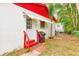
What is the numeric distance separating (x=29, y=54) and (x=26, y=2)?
2022mm

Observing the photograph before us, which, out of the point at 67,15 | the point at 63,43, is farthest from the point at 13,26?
the point at 63,43

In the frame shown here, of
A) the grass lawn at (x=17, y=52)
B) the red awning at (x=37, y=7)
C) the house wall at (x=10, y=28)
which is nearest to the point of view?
the house wall at (x=10, y=28)

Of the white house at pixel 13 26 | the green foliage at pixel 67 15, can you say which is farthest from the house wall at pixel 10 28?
the green foliage at pixel 67 15

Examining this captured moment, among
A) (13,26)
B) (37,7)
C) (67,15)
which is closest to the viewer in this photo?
(13,26)

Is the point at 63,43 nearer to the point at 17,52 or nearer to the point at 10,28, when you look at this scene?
the point at 17,52

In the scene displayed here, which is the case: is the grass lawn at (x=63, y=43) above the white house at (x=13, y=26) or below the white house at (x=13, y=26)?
below

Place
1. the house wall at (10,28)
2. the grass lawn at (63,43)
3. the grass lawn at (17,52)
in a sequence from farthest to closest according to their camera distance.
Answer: the grass lawn at (63,43) < the grass lawn at (17,52) < the house wall at (10,28)

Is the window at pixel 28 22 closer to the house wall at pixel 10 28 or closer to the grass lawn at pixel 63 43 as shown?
the house wall at pixel 10 28

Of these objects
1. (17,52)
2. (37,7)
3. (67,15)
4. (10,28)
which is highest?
(37,7)

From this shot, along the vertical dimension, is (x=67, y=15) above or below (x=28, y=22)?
above

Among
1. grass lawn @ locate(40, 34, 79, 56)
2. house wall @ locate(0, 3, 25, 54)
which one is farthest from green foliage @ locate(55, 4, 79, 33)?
house wall @ locate(0, 3, 25, 54)

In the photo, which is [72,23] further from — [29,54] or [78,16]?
[29,54]

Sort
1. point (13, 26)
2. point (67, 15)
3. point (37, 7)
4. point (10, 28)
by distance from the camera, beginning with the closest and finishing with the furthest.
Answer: point (10, 28)
point (13, 26)
point (67, 15)
point (37, 7)

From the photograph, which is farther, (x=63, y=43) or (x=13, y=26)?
(x=63, y=43)
